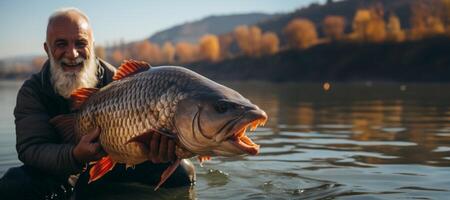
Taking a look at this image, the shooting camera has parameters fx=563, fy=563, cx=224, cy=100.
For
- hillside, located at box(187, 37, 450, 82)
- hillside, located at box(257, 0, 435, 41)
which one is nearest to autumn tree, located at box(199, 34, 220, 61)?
hillside, located at box(187, 37, 450, 82)

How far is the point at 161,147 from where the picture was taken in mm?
3473

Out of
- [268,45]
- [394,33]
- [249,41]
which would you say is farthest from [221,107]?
[249,41]

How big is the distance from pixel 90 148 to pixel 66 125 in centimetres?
50

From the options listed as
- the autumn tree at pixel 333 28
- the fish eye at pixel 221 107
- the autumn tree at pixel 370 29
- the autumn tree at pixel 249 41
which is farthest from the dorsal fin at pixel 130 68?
the autumn tree at pixel 249 41

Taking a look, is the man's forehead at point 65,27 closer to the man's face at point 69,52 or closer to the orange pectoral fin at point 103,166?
the man's face at point 69,52

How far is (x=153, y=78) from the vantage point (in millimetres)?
3621

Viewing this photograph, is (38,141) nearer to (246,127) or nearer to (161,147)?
(161,147)

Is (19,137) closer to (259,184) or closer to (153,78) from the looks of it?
(153,78)

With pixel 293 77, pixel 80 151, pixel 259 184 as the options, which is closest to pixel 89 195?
pixel 80 151

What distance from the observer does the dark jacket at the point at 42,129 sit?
411 centimetres

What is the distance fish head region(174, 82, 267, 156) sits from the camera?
316 cm

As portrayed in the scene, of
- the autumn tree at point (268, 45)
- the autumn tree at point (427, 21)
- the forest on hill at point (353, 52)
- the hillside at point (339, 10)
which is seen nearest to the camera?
the forest on hill at point (353, 52)

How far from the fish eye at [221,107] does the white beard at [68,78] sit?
4.92 ft

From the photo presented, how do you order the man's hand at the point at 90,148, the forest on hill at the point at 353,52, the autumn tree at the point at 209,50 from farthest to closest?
the autumn tree at the point at 209,50 < the forest on hill at the point at 353,52 < the man's hand at the point at 90,148
